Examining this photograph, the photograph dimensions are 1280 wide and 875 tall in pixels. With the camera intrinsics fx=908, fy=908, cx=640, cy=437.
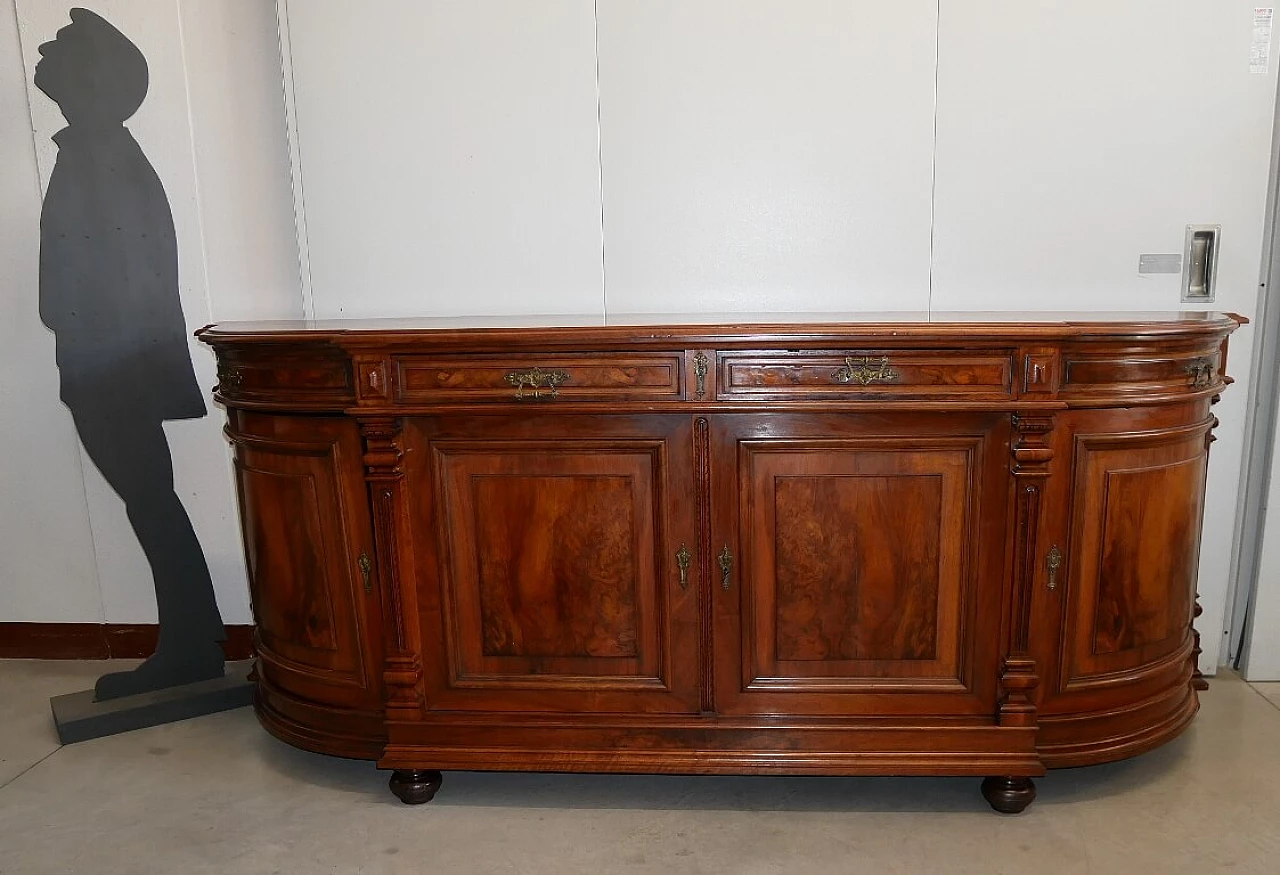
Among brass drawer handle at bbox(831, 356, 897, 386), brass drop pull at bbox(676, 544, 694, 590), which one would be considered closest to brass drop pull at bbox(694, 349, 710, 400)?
brass drawer handle at bbox(831, 356, 897, 386)

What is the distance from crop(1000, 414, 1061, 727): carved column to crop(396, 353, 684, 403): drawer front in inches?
32.3

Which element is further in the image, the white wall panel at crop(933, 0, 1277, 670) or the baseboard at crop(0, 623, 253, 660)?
the baseboard at crop(0, 623, 253, 660)

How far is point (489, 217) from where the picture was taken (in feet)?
9.54

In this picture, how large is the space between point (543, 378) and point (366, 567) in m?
0.71

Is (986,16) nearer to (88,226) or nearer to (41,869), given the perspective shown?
(88,226)

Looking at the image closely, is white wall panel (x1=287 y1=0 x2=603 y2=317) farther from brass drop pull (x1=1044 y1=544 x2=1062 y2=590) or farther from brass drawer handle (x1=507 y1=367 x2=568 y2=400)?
brass drop pull (x1=1044 y1=544 x2=1062 y2=590)

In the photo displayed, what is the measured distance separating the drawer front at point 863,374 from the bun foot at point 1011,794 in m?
0.97

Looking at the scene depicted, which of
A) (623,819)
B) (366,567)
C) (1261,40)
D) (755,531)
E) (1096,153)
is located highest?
(1261,40)

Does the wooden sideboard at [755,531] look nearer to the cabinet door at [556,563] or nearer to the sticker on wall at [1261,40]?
the cabinet door at [556,563]

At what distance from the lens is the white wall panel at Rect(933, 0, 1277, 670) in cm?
266

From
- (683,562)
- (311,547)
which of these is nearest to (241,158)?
(311,547)

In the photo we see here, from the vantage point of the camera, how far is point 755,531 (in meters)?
2.24

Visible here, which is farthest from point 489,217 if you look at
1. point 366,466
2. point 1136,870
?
point 1136,870

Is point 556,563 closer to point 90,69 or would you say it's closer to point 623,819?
point 623,819
